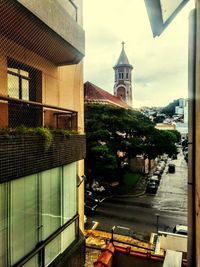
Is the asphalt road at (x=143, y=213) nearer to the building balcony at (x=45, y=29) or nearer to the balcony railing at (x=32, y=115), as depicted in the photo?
the balcony railing at (x=32, y=115)

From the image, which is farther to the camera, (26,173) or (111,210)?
(111,210)

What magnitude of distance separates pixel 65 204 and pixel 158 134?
23517 millimetres

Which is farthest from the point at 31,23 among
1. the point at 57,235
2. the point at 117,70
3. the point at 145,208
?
the point at 117,70

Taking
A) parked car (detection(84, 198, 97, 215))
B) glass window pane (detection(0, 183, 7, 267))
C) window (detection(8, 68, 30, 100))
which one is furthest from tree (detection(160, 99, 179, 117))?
glass window pane (detection(0, 183, 7, 267))

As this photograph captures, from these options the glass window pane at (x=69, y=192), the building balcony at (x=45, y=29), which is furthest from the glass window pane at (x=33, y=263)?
the building balcony at (x=45, y=29)

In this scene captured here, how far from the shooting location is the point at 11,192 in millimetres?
4234

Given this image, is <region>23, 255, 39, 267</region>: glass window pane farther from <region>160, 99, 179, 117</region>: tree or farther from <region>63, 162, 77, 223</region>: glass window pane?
<region>160, 99, 179, 117</region>: tree

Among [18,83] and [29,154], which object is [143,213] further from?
[29,154]

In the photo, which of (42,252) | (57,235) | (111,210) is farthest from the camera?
(111,210)

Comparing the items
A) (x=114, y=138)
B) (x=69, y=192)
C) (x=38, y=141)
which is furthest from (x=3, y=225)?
(x=114, y=138)

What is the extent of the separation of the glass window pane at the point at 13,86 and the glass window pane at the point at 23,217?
8.53ft

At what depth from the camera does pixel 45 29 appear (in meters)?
6.32

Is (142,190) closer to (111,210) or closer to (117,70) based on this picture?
(111,210)

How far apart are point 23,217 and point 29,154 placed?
42.2 inches
